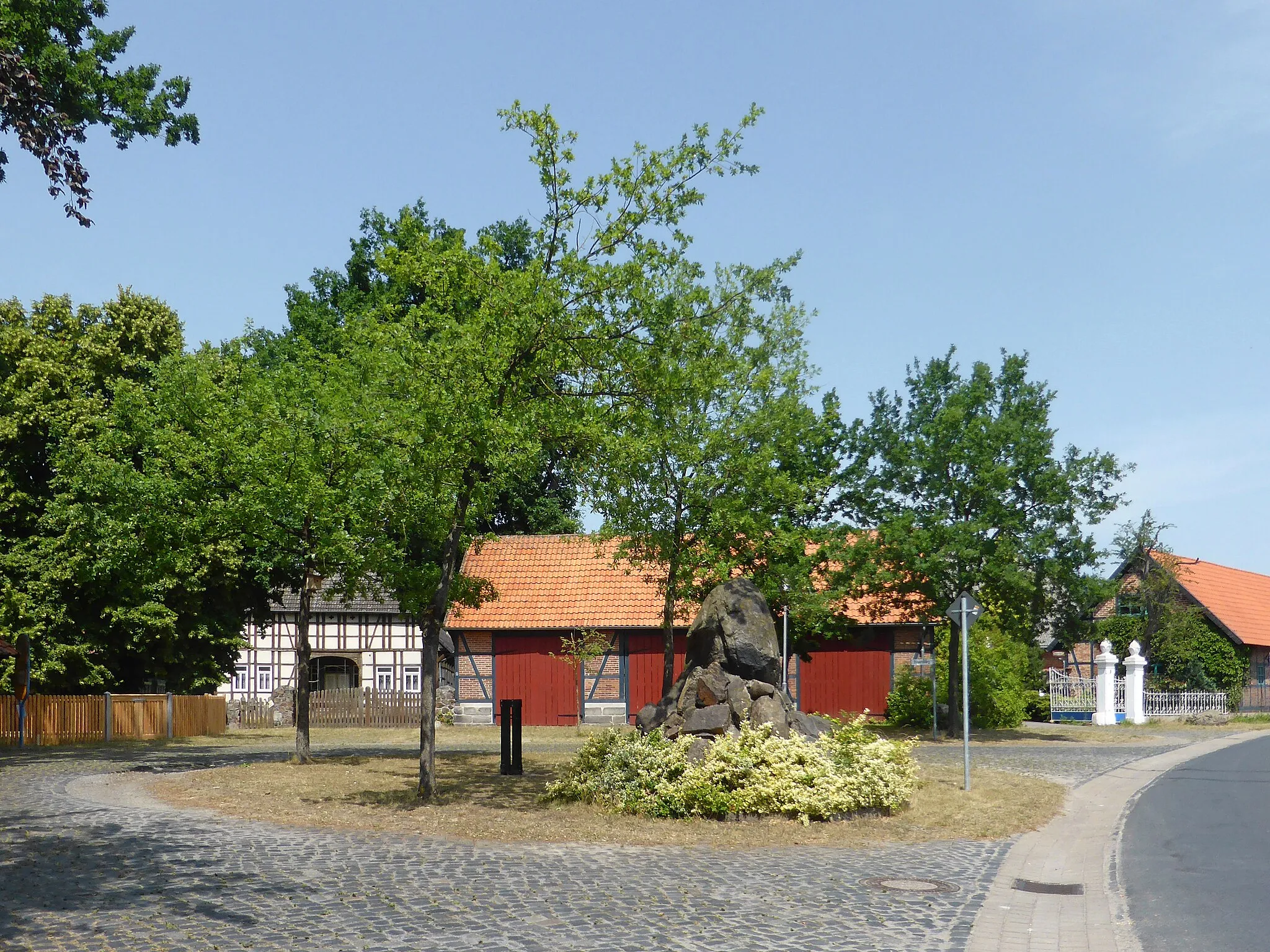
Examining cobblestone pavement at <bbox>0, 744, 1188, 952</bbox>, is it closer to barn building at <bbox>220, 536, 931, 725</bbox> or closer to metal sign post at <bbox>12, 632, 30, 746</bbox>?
metal sign post at <bbox>12, 632, 30, 746</bbox>

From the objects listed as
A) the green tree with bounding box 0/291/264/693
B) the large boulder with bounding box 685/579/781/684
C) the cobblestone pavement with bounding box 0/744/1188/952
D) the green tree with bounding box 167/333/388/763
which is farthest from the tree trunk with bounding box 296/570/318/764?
the large boulder with bounding box 685/579/781/684

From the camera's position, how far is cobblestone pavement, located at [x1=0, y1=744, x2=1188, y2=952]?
803cm

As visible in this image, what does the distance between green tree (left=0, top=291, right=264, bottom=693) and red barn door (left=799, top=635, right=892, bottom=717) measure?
16.8m

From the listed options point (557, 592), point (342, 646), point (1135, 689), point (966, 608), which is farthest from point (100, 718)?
point (1135, 689)

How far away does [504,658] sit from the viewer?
3734cm

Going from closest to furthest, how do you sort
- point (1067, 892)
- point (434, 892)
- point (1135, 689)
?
point (434, 892) → point (1067, 892) → point (1135, 689)

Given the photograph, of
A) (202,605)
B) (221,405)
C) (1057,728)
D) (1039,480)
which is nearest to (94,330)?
(202,605)

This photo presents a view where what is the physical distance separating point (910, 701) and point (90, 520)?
21722mm

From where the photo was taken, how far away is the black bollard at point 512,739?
64.7 ft

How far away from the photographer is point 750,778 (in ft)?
Result: 46.1

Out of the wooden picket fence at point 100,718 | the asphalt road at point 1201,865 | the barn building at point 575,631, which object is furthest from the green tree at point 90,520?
the asphalt road at point 1201,865

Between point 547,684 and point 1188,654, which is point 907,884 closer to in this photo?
point 547,684

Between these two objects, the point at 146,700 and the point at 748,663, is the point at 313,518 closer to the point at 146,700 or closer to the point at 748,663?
the point at 748,663

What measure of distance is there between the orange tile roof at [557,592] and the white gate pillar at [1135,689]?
29.9ft
